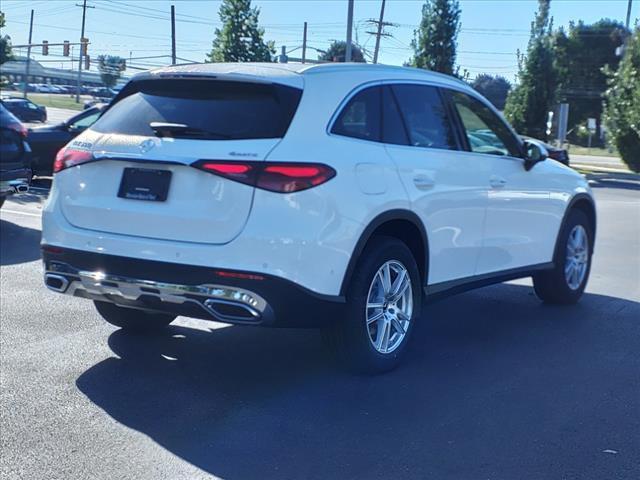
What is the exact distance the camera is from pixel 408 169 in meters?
5.53

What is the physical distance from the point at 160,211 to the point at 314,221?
859 millimetres

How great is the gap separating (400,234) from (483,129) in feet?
4.62

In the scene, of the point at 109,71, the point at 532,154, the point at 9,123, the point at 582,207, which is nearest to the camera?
the point at 532,154

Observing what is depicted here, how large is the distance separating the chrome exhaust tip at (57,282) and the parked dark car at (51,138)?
33.8ft

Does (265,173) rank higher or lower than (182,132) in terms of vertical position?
lower

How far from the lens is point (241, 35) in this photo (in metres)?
28.5

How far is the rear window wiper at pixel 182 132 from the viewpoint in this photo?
4.90m

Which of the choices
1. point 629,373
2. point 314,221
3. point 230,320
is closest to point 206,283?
point 230,320

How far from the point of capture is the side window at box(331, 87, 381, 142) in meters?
5.20

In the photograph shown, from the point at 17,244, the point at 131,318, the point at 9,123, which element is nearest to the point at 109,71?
the point at 9,123

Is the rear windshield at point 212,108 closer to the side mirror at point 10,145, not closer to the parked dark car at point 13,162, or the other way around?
the parked dark car at point 13,162

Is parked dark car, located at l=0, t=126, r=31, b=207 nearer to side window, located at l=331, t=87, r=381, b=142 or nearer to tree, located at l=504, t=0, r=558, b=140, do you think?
side window, located at l=331, t=87, r=381, b=142

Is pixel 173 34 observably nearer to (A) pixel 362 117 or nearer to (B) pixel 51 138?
(B) pixel 51 138

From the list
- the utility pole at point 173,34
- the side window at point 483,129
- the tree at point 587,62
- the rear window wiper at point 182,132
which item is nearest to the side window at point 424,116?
the side window at point 483,129
